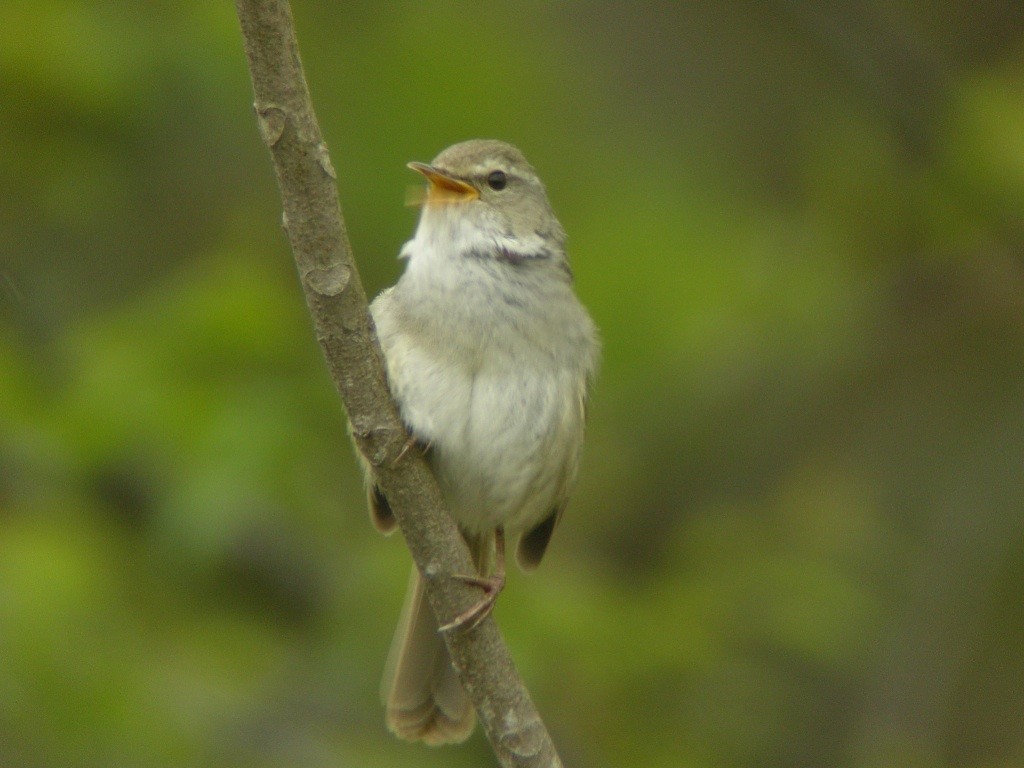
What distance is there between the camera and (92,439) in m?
5.67

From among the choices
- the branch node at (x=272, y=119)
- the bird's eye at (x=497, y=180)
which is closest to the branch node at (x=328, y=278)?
the branch node at (x=272, y=119)

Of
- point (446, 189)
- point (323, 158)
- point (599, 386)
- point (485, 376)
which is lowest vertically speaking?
point (599, 386)

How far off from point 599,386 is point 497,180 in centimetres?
184

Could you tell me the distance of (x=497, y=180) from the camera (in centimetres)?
464

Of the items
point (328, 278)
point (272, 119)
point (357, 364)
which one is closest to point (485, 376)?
point (357, 364)

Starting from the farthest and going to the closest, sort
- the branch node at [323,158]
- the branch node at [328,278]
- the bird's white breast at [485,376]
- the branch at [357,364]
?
the bird's white breast at [485,376]
the branch node at [328,278]
the branch node at [323,158]
the branch at [357,364]

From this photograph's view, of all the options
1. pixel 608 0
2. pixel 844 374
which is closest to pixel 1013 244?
pixel 844 374

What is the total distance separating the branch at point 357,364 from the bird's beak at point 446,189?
3.99 ft

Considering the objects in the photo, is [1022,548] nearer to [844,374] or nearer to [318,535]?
[844,374]

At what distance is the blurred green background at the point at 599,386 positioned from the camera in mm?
5738

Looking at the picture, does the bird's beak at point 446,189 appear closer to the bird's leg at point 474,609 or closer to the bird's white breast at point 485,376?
the bird's white breast at point 485,376

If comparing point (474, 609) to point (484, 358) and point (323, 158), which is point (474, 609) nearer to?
point (484, 358)

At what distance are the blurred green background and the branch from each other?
2.05m

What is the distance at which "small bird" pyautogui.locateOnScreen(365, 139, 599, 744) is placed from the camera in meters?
4.12
